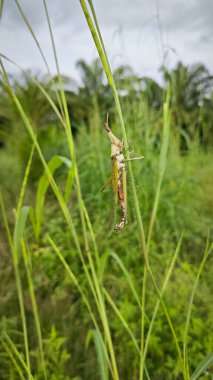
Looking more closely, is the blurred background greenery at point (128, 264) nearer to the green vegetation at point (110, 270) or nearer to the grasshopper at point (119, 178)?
the green vegetation at point (110, 270)

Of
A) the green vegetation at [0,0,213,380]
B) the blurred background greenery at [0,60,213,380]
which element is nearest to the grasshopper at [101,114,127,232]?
Answer: the green vegetation at [0,0,213,380]

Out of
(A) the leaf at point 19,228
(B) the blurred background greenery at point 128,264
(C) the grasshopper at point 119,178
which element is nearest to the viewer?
(C) the grasshopper at point 119,178

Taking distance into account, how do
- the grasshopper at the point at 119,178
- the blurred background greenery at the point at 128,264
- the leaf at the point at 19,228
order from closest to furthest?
the grasshopper at the point at 119,178
the leaf at the point at 19,228
the blurred background greenery at the point at 128,264

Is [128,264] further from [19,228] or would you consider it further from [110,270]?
[19,228]

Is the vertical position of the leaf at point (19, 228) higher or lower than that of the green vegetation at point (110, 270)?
higher

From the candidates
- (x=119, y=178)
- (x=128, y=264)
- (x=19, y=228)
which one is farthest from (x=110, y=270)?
(x=119, y=178)

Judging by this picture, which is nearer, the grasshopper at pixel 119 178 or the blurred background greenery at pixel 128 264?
the grasshopper at pixel 119 178

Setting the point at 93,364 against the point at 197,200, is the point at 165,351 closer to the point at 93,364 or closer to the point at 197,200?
the point at 93,364

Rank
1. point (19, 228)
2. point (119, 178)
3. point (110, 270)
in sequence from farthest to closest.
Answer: point (110, 270) → point (19, 228) → point (119, 178)

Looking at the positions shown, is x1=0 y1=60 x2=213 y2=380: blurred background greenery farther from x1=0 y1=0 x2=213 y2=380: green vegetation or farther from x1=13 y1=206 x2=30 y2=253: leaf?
x1=13 y1=206 x2=30 y2=253: leaf

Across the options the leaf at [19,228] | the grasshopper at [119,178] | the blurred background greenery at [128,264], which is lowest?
the blurred background greenery at [128,264]

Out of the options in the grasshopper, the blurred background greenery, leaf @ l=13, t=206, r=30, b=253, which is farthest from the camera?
the blurred background greenery

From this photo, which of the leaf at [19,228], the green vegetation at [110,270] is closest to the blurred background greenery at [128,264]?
the green vegetation at [110,270]
